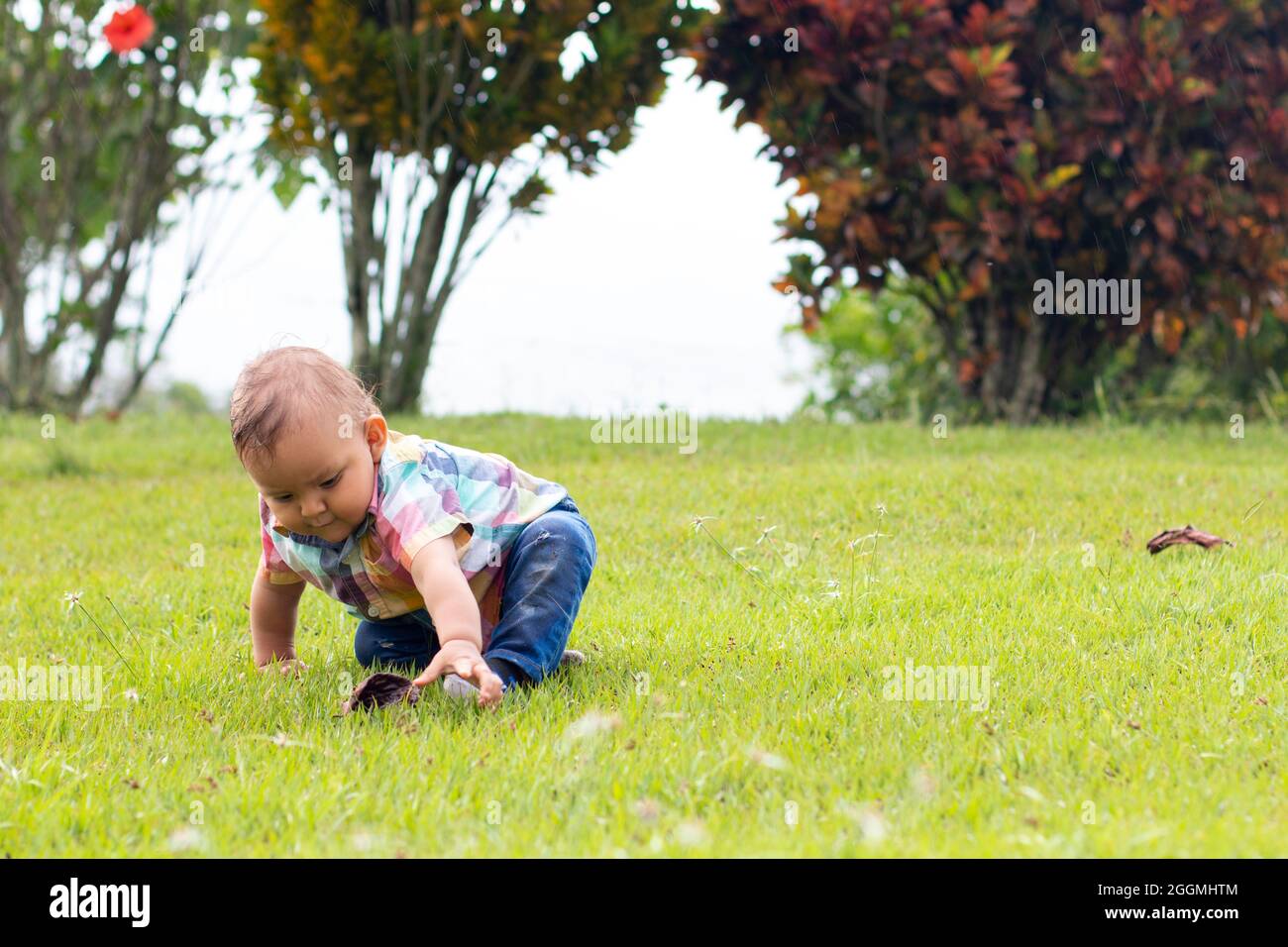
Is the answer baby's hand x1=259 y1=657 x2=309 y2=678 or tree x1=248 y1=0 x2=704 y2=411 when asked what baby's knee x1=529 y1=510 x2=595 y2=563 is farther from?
tree x1=248 y1=0 x2=704 y2=411

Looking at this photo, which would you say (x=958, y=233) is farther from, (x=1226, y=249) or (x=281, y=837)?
(x=281, y=837)

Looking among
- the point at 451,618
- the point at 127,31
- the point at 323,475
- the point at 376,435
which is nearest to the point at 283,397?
the point at 323,475

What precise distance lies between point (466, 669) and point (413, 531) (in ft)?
1.30

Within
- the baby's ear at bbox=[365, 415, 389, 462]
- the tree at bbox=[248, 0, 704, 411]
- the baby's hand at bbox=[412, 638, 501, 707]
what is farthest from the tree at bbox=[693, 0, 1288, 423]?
the baby's hand at bbox=[412, 638, 501, 707]

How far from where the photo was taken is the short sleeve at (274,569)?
3.36 meters

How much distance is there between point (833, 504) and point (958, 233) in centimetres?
299

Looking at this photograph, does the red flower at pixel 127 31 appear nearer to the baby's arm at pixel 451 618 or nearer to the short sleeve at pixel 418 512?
the short sleeve at pixel 418 512

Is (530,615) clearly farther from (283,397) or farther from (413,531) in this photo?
(283,397)

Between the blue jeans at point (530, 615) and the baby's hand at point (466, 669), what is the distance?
259 mm
